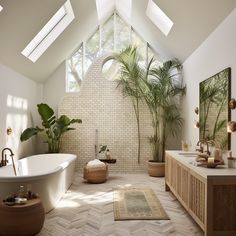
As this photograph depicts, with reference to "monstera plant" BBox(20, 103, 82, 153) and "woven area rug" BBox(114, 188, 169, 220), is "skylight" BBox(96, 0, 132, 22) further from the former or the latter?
"woven area rug" BBox(114, 188, 169, 220)

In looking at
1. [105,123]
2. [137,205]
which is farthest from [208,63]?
[105,123]

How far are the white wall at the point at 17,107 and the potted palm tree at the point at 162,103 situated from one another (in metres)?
2.76

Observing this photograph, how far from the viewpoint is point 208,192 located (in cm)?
302

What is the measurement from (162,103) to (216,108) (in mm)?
2720

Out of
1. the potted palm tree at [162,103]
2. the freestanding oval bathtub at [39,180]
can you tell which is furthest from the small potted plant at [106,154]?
the freestanding oval bathtub at [39,180]

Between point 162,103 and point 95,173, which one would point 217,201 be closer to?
point 95,173

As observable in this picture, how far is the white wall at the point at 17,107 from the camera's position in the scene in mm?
5328

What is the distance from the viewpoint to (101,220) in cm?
389

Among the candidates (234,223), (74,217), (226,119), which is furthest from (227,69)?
(74,217)

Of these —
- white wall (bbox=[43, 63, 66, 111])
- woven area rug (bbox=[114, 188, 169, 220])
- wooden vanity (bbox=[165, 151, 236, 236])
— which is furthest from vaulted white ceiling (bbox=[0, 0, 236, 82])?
woven area rug (bbox=[114, 188, 169, 220])

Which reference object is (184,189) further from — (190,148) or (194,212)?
(190,148)

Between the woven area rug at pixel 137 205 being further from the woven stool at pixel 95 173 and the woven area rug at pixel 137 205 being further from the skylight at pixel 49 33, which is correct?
the skylight at pixel 49 33

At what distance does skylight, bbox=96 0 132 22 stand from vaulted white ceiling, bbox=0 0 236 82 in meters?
0.22

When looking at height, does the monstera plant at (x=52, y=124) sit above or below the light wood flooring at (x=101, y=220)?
above
